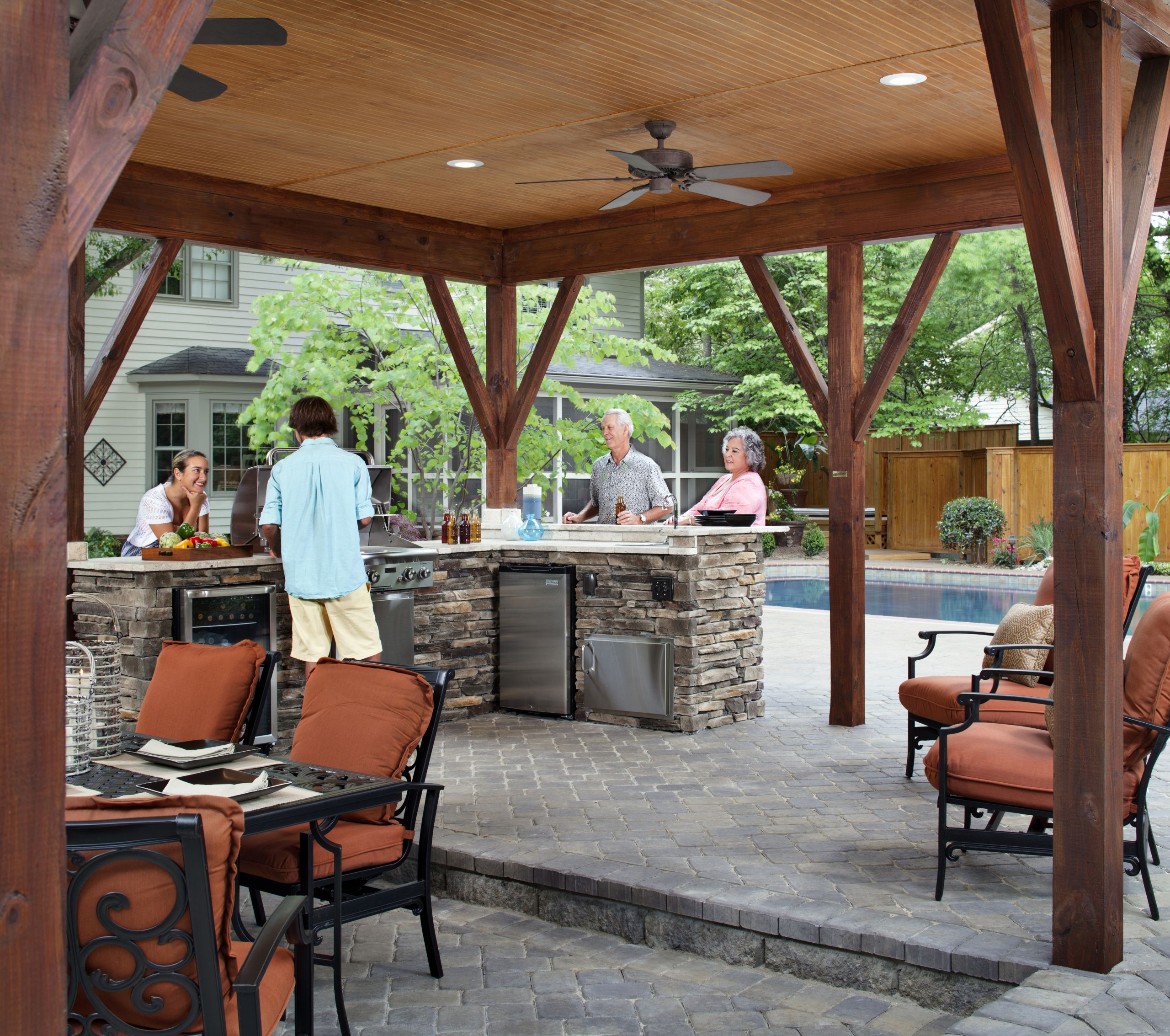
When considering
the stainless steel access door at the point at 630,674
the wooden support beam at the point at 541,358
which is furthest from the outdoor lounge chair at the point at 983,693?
the wooden support beam at the point at 541,358

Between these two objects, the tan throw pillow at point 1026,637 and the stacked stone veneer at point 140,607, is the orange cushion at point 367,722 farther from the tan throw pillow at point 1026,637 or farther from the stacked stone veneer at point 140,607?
the tan throw pillow at point 1026,637

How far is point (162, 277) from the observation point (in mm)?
6977

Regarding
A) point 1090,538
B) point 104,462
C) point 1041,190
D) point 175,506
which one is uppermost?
point 1041,190

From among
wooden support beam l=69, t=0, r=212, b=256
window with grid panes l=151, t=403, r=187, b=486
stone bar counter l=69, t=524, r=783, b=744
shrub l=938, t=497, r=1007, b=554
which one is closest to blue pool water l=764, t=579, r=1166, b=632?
shrub l=938, t=497, r=1007, b=554

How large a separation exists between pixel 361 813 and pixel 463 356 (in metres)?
5.22

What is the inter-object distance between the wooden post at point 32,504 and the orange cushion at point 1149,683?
3356mm

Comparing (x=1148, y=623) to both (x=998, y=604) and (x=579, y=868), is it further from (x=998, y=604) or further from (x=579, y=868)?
(x=998, y=604)

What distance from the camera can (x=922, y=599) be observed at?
15.6 metres

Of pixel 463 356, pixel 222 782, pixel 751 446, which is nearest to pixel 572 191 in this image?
pixel 463 356

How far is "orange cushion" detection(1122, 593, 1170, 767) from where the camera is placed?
12.9 ft

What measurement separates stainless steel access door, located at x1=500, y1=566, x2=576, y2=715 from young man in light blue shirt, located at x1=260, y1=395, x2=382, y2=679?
1.51 metres

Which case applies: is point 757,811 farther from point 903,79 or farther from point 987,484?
point 987,484

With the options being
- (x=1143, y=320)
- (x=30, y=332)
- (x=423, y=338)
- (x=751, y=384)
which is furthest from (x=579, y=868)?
(x=1143, y=320)

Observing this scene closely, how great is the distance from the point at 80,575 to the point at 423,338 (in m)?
7.05
